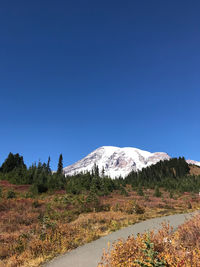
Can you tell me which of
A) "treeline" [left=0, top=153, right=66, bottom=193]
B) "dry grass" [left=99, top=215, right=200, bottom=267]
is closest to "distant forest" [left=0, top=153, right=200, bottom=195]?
"treeline" [left=0, top=153, right=66, bottom=193]

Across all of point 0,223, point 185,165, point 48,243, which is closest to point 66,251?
point 48,243

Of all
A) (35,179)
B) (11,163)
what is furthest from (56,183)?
(11,163)

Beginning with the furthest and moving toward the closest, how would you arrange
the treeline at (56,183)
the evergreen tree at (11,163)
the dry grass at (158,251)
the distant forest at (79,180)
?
1. the evergreen tree at (11,163)
2. the distant forest at (79,180)
3. the treeline at (56,183)
4. the dry grass at (158,251)

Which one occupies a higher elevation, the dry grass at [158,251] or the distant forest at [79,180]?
the distant forest at [79,180]

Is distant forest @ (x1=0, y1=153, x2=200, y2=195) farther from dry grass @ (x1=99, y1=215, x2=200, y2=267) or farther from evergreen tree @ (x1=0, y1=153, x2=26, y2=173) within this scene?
dry grass @ (x1=99, y1=215, x2=200, y2=267)

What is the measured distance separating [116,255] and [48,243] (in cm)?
397

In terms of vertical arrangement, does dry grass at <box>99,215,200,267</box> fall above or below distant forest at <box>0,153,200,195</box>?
below

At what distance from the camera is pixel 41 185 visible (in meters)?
36.4

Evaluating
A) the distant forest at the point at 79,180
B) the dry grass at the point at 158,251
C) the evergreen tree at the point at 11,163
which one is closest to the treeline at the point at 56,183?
the distant forest at the point at 79,180

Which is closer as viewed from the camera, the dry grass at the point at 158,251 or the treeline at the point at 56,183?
the dry grass at the point at 158,251

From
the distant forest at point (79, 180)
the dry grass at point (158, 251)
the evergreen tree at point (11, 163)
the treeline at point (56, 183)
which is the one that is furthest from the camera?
the evergreen tree at point (11, 163)

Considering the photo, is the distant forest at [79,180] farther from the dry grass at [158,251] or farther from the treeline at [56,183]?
the dry grass at [158,251]

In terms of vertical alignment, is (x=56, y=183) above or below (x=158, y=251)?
above

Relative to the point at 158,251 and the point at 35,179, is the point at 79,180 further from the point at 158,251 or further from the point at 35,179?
the point at 158,251
